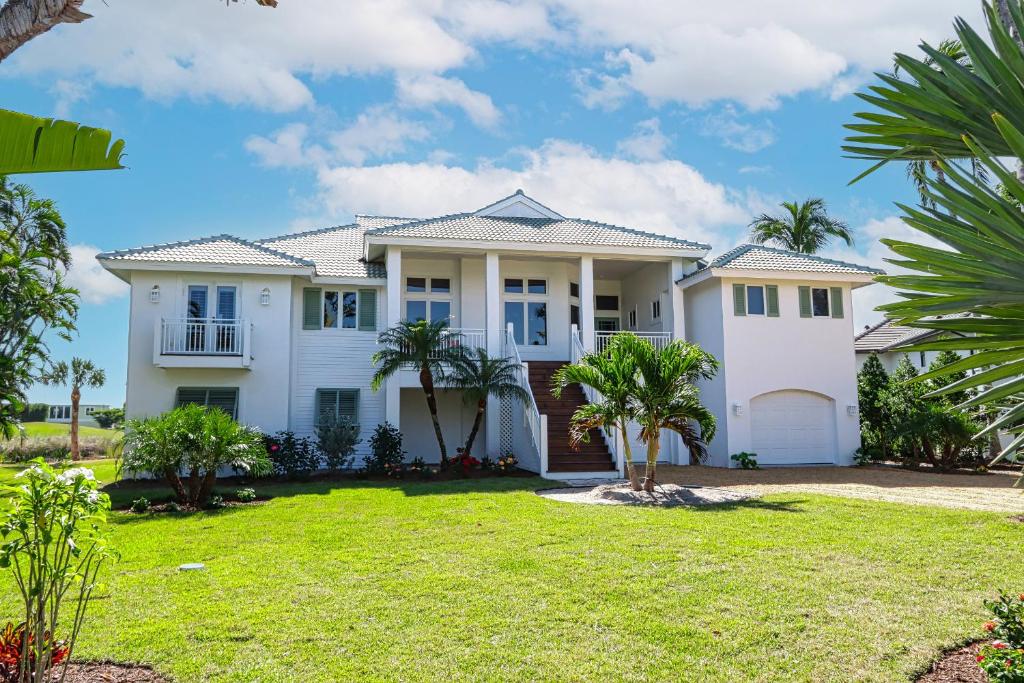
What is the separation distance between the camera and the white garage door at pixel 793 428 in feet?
67.4

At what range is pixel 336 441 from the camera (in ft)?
57.6

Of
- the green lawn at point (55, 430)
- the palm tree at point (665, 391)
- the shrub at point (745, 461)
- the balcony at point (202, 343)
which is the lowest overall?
the shrub at point (745, 461)

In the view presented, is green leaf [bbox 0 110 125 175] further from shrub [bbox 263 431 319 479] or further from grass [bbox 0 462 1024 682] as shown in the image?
shrub [bbox 263 431 319 479]

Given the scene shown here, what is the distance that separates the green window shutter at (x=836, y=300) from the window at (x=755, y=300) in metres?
2.35

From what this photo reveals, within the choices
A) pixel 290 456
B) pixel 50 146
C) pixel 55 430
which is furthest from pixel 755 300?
pixel 55 430

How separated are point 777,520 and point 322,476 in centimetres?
1134

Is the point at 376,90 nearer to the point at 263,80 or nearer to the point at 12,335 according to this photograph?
the point at 263,80

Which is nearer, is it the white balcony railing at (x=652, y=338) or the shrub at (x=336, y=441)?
the shrub at (x=336, y=441)

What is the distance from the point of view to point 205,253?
19.3 m

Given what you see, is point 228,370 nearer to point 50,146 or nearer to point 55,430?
point 50,146

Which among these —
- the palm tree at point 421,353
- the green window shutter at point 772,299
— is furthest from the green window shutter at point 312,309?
the green window shutter at point 772,299

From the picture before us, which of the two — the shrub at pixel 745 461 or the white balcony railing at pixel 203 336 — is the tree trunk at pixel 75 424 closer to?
the white balcony railing at pixel 203 336

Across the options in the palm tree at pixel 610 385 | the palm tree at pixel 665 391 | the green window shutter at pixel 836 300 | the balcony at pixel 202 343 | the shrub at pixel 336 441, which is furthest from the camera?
the green window shutter at pixel 836 300

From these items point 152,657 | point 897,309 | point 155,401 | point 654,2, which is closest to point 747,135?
point 654,2
